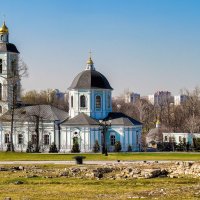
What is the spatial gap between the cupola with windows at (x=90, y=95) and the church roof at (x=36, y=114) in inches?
71.1

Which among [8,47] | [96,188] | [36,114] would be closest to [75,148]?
[36,114]

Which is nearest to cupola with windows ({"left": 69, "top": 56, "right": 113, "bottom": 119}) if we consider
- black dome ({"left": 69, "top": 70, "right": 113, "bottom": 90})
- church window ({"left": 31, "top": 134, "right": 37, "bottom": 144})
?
black dome ({"left": 69, "top": 70, "right": 113, "bottom": 90})

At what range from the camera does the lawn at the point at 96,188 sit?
1038 inches

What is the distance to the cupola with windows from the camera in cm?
7250

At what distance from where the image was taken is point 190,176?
3534 centimetres

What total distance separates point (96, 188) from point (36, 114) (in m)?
43.1

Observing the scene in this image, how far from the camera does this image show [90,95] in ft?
238

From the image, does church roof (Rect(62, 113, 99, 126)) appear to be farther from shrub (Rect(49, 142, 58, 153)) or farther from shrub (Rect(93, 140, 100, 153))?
shrub (Rect(49, 142, 58, 153))

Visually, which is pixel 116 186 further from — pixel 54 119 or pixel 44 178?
pixel 54 119

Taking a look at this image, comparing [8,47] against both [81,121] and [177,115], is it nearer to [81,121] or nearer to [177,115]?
[81,121]

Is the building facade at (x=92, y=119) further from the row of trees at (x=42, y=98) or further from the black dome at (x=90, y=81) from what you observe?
the row of trees at (x=42, y=98)

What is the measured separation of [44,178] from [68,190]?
19.8 ft

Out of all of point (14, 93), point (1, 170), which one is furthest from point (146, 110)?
point (1, 170)

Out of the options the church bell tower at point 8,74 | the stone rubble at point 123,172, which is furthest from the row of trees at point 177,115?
the stone rubble at point 123,172
